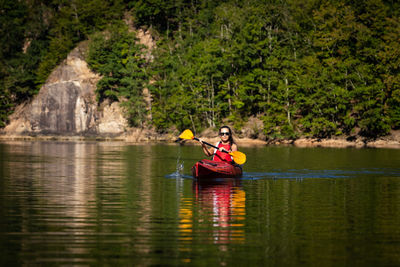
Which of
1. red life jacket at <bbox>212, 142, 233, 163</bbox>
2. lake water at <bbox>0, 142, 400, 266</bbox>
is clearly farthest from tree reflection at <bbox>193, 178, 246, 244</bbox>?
red life jacket at <bbox>212, 142, 233, 163</bbox>

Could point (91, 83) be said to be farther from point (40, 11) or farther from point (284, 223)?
point (284, 223)

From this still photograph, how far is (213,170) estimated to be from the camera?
25953mm

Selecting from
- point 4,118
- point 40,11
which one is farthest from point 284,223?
point 40,11

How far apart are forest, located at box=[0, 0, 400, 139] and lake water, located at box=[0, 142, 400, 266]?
42.4 metres

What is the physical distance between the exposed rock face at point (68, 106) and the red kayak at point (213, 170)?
7080cm

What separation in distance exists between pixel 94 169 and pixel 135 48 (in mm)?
65847

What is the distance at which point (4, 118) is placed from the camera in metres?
103

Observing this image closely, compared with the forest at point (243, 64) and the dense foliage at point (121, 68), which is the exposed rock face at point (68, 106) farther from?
the forest at point (243, 64)

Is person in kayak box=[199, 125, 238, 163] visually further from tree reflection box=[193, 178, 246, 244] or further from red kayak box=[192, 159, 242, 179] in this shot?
tree reflection box=[193, 178, 246, 244]

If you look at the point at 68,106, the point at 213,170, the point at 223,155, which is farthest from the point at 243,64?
the point at 213,170

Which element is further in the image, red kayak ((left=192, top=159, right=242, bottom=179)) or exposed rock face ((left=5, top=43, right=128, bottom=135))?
exposed rock face ((left=5, top=43, right=128, bottom=135))

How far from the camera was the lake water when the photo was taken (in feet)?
38.1

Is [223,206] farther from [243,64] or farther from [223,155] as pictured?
[243,64]

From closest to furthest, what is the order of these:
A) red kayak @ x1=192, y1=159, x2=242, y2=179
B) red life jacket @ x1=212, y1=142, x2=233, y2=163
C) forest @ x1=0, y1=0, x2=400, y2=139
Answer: red kayak @ x1=192, y1=159, x2=242, y2=179 < red life jacket @ x1=212, y1=142, x2=233, y2=163 < forest @ x1=0, y1=0, x2=400, y2=139
